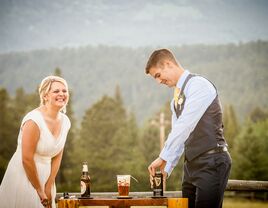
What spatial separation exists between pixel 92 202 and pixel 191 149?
2.36 ft

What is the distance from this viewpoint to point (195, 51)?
79.4m

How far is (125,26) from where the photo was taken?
295ft

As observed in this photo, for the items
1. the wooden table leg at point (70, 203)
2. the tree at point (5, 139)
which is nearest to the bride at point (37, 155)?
the wooden table leg at point (70, 203)

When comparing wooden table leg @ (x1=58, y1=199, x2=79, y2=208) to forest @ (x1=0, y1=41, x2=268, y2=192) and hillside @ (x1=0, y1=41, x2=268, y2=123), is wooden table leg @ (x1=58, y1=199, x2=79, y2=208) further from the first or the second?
hillside @ (x1=0, y1=41, x2=268, y2=123)

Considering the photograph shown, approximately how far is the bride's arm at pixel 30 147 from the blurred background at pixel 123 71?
3564cm

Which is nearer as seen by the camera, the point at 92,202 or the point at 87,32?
the point at 92,202

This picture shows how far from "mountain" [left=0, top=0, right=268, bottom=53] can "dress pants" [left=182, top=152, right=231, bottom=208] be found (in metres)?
75.0

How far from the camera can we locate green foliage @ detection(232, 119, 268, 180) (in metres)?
39.2

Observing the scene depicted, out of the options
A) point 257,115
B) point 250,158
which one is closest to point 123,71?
point 257,115

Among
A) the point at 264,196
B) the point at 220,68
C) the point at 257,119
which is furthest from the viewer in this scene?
the point at 220,68

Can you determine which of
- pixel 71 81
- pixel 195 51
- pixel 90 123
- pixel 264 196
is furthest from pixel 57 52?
pixel 264 196

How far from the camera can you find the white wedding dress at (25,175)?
403cm

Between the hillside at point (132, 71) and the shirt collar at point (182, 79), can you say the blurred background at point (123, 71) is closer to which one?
the hillside at point (132, 71)

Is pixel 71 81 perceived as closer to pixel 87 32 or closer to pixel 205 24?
pixel 87 32
